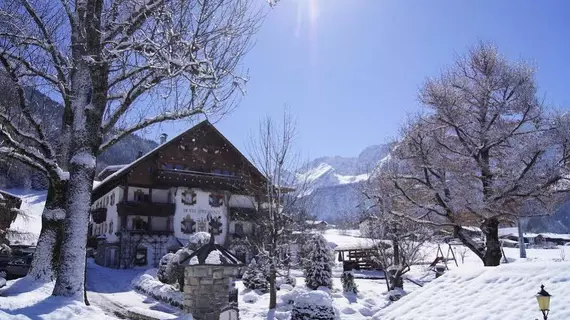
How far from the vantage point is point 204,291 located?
34.6ft

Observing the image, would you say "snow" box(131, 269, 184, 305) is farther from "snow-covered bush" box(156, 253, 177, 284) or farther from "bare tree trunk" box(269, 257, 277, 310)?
"bare tree trunk" box(269, 257, 277, 310)

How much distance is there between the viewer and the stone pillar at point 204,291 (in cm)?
1044

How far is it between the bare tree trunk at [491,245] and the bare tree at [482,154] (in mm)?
30

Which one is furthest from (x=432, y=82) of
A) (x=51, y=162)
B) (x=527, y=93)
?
(x=51, y=162)

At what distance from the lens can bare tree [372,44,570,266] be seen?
525 inches

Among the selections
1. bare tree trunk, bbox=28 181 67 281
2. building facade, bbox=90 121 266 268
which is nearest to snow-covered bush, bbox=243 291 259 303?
building facade, bbox=90 121 266 268

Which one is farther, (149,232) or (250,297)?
(149,232)

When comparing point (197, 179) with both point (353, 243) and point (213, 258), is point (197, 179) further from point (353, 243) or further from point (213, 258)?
point (213, 258)

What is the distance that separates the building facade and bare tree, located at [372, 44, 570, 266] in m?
14.8

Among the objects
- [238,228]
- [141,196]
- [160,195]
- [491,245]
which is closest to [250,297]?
[491,245]

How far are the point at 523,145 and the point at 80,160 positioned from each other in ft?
43.3

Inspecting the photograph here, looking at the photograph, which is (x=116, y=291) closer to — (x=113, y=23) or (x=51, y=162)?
(x=51, y=162)

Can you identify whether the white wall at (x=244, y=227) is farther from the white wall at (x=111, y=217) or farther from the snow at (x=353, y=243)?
the white wall at (x=111, y=217)

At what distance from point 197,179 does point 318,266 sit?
46.6 ft
